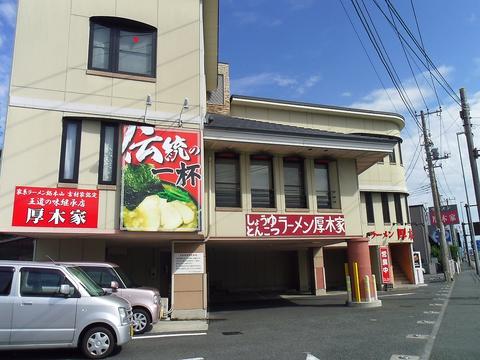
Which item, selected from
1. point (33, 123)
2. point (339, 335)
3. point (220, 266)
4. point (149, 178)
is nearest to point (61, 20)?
point (33, 123)

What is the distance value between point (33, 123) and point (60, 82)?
1434 millimetres

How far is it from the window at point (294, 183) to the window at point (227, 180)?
1862mm

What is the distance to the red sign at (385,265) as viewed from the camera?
82.4 ft

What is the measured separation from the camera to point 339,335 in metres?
9.53

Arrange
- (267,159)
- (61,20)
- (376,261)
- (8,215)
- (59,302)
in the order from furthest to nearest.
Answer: (376,261) < (267,159) < (61,20) < (8,215) < (59,302)

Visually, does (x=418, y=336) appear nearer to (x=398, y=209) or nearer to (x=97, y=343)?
(x=97, y=343)

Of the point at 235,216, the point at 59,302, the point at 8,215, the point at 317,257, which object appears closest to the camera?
the point at 59,302

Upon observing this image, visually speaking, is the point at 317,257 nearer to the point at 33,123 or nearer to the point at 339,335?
the point at 339,335

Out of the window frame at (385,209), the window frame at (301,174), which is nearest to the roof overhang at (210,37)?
the window frame at (301,174)

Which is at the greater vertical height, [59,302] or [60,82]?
[60,82]

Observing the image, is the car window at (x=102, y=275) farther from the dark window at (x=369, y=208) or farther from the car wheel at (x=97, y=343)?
the dark window at (x=369, y=208)

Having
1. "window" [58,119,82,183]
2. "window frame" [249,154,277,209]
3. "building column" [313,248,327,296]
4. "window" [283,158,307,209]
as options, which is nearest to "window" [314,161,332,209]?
"window" [283,158,307,209]

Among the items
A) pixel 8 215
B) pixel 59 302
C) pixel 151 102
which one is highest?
pixel 151 102

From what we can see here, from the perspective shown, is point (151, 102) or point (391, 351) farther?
point (151, 102)
